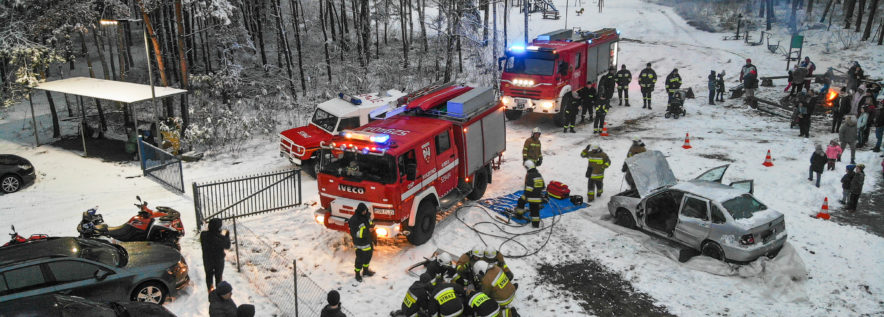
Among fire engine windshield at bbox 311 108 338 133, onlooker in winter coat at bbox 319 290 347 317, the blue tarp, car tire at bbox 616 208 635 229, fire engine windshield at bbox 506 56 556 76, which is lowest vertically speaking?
the blue tarp

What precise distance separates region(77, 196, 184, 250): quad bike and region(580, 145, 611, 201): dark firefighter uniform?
29.2ft

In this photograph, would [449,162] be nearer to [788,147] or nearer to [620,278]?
[620,278]

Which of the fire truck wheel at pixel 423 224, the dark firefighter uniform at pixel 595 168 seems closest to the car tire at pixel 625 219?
the dark firefighter uniform at pixel 595 168

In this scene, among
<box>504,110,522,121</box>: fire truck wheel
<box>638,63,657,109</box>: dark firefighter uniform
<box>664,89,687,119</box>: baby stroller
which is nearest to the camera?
<box>664,89,687,119</box>: baby stroller

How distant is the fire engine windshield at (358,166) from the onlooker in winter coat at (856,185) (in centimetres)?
975

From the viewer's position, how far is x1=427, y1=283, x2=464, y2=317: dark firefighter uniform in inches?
304

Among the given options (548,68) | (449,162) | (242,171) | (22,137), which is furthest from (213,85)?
(449,162)

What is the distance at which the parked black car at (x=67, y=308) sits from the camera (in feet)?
22.5

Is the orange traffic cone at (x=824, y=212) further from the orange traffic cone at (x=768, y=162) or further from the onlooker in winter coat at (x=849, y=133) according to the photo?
the onlooker in winter coat at (x=849, y=133)

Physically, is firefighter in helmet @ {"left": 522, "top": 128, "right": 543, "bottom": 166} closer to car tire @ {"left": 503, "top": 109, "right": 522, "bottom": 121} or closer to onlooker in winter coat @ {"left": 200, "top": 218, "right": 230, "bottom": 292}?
car tire @ {"left": 503, "top": 109, "right": 522, "bottom": 121}

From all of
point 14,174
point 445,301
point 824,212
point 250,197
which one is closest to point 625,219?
point 824,212

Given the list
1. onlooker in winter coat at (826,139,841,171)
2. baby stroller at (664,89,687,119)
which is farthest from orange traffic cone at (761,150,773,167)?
baby stroller at (664,89,687,119)

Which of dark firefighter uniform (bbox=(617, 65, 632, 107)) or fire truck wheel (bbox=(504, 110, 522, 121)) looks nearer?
fire truck wheel (bbox=(504, 110, 522, 121))

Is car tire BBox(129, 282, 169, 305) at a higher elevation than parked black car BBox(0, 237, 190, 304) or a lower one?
lower
